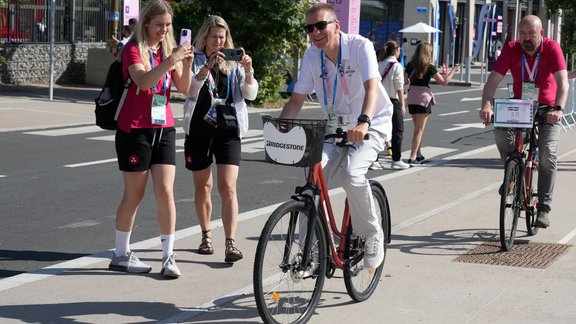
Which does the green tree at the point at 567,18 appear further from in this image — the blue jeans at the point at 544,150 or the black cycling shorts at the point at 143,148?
the black cycling shorts at the point at 143,148

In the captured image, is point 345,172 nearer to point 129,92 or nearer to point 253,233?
point 129,92

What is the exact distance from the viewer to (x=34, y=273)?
23.0 ft

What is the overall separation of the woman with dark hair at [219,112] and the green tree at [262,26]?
1712cm

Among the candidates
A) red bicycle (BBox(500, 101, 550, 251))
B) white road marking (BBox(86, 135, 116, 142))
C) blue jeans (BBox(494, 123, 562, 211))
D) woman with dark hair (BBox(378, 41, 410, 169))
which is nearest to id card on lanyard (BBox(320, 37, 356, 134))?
red bicycle (BBox(500, 101, 550, 251))

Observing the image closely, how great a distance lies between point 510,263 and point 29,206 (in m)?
4.53

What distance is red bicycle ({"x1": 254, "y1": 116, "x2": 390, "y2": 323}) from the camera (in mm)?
5492

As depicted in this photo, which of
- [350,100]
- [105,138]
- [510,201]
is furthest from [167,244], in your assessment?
[105,138]

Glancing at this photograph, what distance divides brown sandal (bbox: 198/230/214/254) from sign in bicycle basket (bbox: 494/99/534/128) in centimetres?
242

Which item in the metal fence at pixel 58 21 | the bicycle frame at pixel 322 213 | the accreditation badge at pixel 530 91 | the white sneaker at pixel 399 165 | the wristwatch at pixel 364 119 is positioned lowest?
the white sneaker at pixel 399 165

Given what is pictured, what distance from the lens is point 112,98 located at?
6840 millimetres

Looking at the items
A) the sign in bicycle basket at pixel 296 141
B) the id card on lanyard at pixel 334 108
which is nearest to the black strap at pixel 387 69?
the id card on lanyard at pixel 334 108

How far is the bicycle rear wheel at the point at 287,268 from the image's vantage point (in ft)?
17.9

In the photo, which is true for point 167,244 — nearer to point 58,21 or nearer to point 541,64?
point 541,64

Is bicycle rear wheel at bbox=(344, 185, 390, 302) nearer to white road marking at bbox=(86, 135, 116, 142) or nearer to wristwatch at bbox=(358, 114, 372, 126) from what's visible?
wristwatch at bbox=(358, 114, 372, 126)
